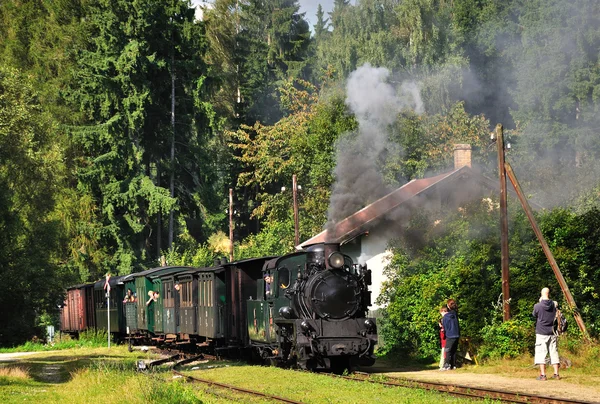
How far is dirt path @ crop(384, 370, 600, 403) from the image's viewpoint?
15.0m

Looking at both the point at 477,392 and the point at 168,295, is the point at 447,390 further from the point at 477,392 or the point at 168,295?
the point at 168,295

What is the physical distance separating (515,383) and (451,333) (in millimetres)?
3670

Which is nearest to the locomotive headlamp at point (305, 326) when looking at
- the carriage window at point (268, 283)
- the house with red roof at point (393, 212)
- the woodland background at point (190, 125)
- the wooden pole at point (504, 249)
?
the carriage window at point (268, 283)

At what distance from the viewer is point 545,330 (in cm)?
1702

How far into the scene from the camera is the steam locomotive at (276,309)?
19562 millimetres

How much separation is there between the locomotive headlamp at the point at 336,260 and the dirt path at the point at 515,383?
2738mm

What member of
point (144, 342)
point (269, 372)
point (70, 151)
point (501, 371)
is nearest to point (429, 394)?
point (501, 371)

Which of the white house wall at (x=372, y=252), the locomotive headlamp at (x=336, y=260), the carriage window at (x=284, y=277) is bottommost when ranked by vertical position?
the carriage window at (x=284, y=277)

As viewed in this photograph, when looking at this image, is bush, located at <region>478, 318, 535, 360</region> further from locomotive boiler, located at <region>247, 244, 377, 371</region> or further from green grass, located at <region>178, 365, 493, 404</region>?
green grass, located at <region>178, 365, 493, 404</region>

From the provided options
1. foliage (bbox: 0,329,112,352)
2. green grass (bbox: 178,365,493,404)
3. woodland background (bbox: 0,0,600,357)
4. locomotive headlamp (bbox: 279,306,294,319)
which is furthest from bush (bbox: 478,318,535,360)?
woodland background (bbox: 0,0,600,357)

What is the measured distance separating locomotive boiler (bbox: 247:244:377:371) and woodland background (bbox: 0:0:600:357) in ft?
73.8

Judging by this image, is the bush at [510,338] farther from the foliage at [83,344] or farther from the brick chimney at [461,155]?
the foliage at [83,344]

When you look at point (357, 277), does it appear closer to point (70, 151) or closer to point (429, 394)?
point (429, 394)

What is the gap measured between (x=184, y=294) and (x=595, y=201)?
23519 mm
